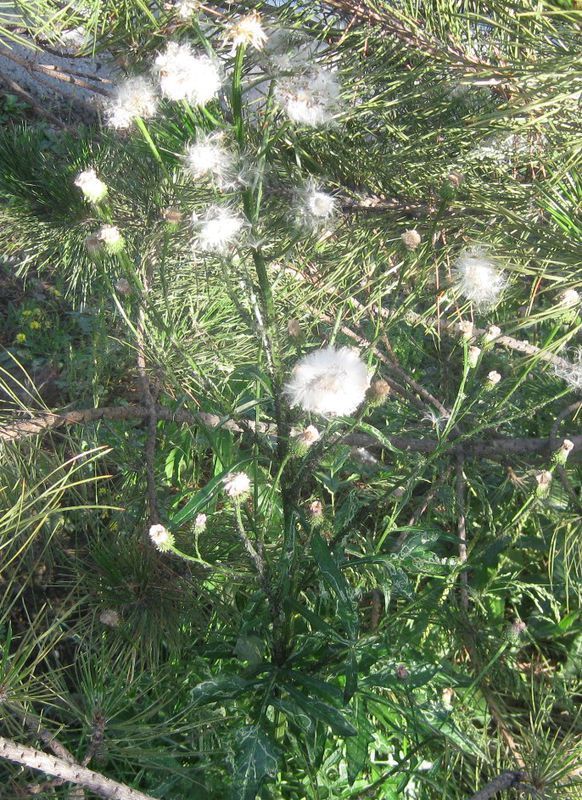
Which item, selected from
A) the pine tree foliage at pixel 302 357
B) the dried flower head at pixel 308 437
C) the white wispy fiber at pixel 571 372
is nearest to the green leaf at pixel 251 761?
the pine tree foliage at pixel 302 357

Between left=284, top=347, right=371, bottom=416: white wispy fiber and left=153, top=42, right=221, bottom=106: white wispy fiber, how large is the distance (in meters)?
0.27

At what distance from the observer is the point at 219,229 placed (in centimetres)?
68

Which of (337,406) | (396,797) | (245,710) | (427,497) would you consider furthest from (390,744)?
(337,406)

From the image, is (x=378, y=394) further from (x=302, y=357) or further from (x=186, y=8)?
(x=186, y=8)

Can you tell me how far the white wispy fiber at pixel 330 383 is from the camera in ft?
2.06

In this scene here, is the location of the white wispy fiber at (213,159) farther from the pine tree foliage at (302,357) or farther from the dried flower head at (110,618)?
the dried flower head at (110,618)

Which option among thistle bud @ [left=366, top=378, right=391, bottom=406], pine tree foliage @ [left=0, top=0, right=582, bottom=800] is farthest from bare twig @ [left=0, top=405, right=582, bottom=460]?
thistle bud @ [left=366, top=378, right=391, bottom=406]

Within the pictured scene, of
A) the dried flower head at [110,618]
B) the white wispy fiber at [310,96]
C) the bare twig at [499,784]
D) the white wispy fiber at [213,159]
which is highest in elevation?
the white wispy fiber at [310,96]

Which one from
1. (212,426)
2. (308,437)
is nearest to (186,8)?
(308,437)

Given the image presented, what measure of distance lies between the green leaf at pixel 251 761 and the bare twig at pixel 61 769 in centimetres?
12

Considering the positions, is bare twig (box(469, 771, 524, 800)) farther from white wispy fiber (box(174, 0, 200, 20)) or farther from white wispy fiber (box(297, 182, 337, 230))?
white wispy fiber (box(174, 0, 200, 20))

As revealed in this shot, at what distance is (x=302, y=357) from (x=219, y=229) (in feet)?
0.63

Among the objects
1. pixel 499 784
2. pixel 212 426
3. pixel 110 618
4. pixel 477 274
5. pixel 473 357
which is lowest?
pixel 499 784

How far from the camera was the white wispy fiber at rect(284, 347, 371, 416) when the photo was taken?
2.06 feet
